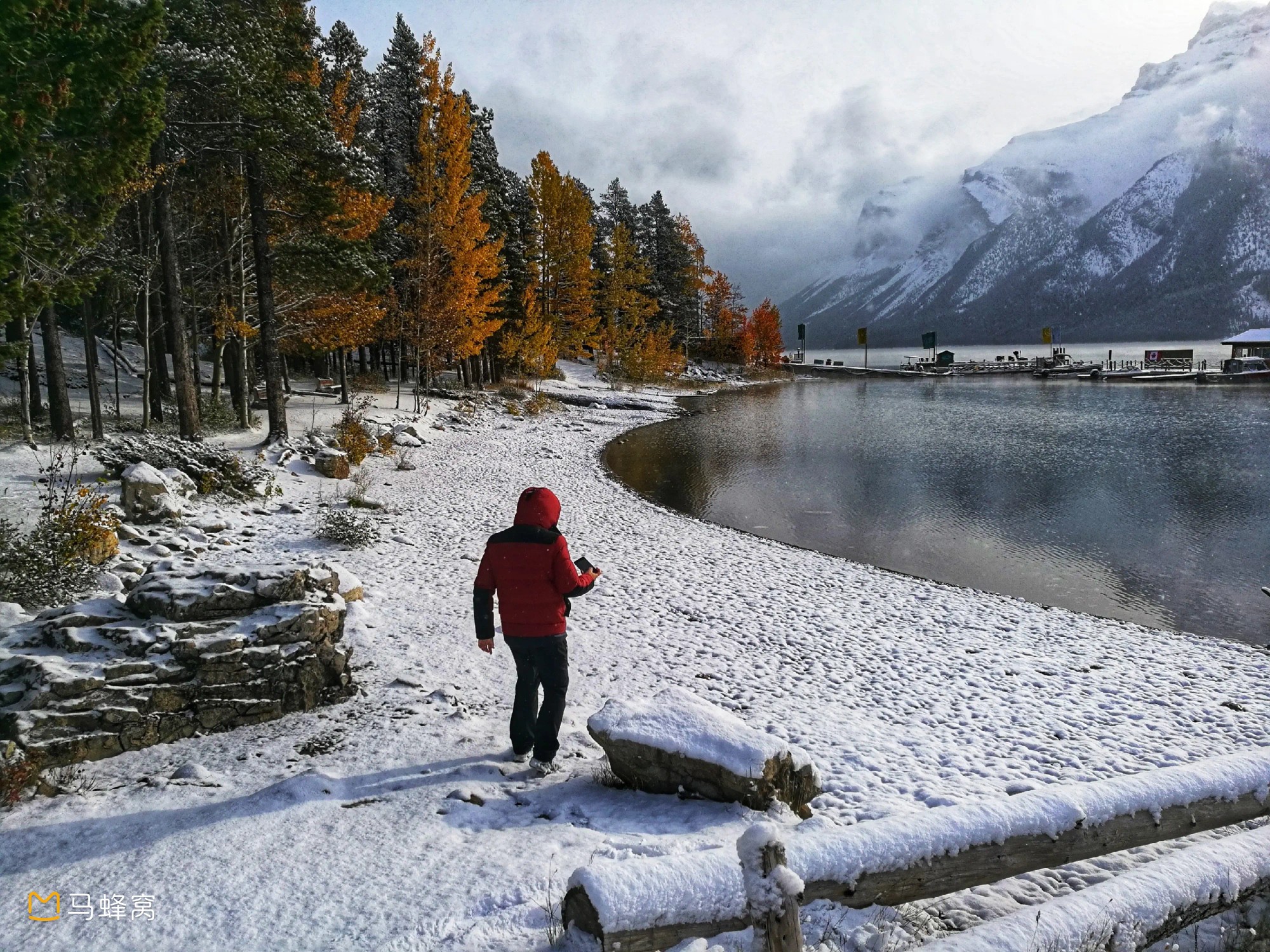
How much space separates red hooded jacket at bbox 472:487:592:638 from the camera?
5.48 m

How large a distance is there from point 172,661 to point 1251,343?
10659 cm

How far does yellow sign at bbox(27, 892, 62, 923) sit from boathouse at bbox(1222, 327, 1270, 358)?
10225 cm

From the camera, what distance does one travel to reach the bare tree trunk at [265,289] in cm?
1758

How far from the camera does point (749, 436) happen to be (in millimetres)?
36062

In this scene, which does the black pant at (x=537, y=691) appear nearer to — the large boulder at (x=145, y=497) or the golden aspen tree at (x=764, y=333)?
the large boulder at (x=145, y=497)

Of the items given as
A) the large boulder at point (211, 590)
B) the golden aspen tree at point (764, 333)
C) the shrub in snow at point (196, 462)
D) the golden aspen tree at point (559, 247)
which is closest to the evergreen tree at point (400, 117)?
the golden aspen tree at point (559, 247)

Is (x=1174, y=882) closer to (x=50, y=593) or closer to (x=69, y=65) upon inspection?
(x=50, y=593)

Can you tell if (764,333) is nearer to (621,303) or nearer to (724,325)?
(724,325)

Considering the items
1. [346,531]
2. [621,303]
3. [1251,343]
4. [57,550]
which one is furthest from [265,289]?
[1251,343]

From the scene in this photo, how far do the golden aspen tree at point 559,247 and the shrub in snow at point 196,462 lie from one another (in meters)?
32.6

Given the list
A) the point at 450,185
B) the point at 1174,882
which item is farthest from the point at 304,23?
the point at 1174,882

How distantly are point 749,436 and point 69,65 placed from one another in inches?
1253

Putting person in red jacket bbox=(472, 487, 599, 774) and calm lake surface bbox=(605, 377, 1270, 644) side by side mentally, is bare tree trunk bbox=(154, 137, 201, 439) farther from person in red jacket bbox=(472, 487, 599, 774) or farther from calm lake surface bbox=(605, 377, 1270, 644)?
person in red jacket bbox=(472, 487, 599, 774)

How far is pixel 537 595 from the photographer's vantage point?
18.1 feet
